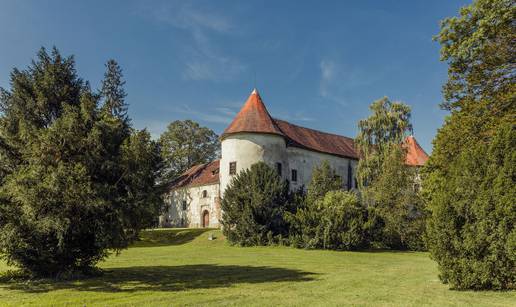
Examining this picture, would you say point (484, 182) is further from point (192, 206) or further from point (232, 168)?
point (192, 206)

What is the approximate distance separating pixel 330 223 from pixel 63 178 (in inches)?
756

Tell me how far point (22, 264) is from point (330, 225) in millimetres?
19252

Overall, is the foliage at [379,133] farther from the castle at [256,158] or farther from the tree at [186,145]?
the tree at [186,145]

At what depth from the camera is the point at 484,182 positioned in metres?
10.7

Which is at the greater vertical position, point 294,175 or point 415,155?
point 415,155

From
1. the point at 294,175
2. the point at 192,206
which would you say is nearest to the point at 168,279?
the point at 294,175

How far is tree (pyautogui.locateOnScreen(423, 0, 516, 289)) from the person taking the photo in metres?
10.3

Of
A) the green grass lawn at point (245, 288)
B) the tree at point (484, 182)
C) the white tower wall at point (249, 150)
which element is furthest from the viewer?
the white tower wall at point (249, 150)

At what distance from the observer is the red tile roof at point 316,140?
4106 centimetres

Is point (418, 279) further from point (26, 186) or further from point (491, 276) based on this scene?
point (26, 186)

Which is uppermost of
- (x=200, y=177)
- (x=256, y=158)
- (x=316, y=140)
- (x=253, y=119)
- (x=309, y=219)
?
(x=253, y=119)

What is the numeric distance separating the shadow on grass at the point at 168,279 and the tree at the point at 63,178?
92 cm

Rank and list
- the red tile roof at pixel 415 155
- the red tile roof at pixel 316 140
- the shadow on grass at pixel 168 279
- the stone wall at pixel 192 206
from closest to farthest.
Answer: the shadow on grass at pixel 168 279
the red tile roof at pixel 316 140
the stone wall at pixel 192 206
the red tile roof at pixel 415 155

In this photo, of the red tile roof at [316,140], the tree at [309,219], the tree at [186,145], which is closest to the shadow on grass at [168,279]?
the tree at [309,219]
